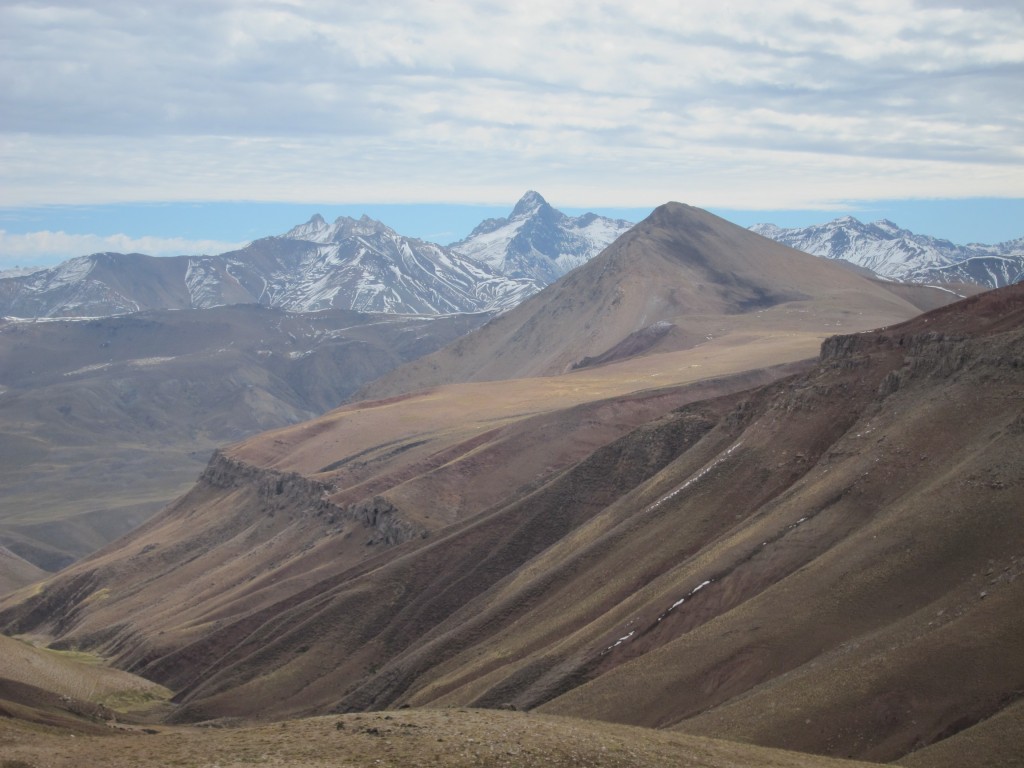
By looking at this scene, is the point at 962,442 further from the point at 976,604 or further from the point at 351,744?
the point at 351,744

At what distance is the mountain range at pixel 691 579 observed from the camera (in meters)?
67.1

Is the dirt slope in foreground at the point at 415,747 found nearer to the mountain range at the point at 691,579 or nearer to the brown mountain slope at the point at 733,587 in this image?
the mountain range at the point at 691,579

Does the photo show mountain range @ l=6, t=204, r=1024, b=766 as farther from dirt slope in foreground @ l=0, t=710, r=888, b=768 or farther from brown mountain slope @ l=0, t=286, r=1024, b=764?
dirt slope in foreground @ l=0, t=710, r=888, b=768

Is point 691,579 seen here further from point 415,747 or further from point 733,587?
point 415,747

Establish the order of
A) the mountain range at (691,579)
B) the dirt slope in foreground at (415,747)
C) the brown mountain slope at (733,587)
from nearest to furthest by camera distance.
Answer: the dirt slope in foreground at (415,747)
the mountain range at (691,579)
the brown mountain slope at (733,587)

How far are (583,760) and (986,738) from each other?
19775mm

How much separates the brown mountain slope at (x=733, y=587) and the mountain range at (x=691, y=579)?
215mm

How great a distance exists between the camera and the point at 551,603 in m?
107

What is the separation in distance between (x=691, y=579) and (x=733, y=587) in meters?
4.69

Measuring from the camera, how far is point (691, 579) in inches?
3588

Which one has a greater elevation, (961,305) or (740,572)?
(961,305)

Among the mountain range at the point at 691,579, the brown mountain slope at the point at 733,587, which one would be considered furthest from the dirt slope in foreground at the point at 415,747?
the brown mountain slope at the point at 733,587

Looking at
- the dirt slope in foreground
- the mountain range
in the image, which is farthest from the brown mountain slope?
the dirt slope in foreground

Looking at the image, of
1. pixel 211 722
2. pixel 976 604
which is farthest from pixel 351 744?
pixel 211 722
